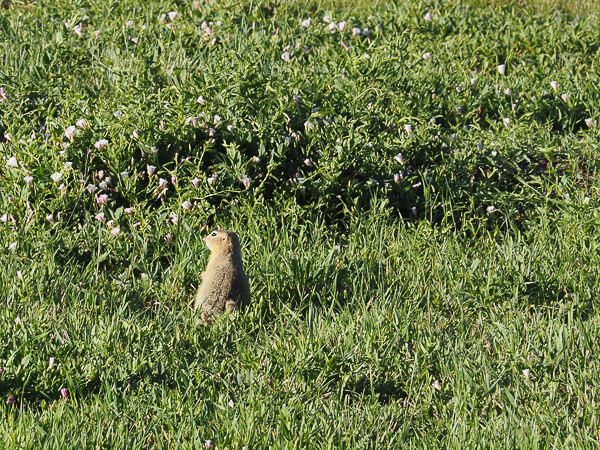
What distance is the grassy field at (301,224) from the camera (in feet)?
12.4

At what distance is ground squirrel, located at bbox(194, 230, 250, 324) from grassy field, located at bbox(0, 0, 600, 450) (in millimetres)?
113

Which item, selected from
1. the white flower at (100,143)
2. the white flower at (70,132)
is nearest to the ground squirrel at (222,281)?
the white flower at (100,143)

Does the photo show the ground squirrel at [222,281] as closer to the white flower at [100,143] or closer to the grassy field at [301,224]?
the grassy field at [301,224]

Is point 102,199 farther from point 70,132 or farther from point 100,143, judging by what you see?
point 70,132

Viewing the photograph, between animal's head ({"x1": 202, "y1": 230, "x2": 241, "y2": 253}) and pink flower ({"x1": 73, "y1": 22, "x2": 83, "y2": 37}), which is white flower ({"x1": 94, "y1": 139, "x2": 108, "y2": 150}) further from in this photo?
pink flower ({"x1": 73, "y1": 22, "x2": 83, "y2": 37})

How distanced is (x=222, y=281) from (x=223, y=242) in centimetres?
25

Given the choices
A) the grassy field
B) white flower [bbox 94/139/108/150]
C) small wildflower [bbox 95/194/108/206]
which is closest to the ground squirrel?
the grassy field

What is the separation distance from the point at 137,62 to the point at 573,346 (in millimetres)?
3960

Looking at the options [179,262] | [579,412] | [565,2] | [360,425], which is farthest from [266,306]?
[565,2]

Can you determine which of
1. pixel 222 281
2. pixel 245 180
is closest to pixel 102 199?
pixel 245 180

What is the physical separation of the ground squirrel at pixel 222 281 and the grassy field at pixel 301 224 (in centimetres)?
11

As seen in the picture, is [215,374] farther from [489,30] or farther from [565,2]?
[565,2]

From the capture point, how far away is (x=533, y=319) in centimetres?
448

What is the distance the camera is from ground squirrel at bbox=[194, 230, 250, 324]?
14.3 feet
